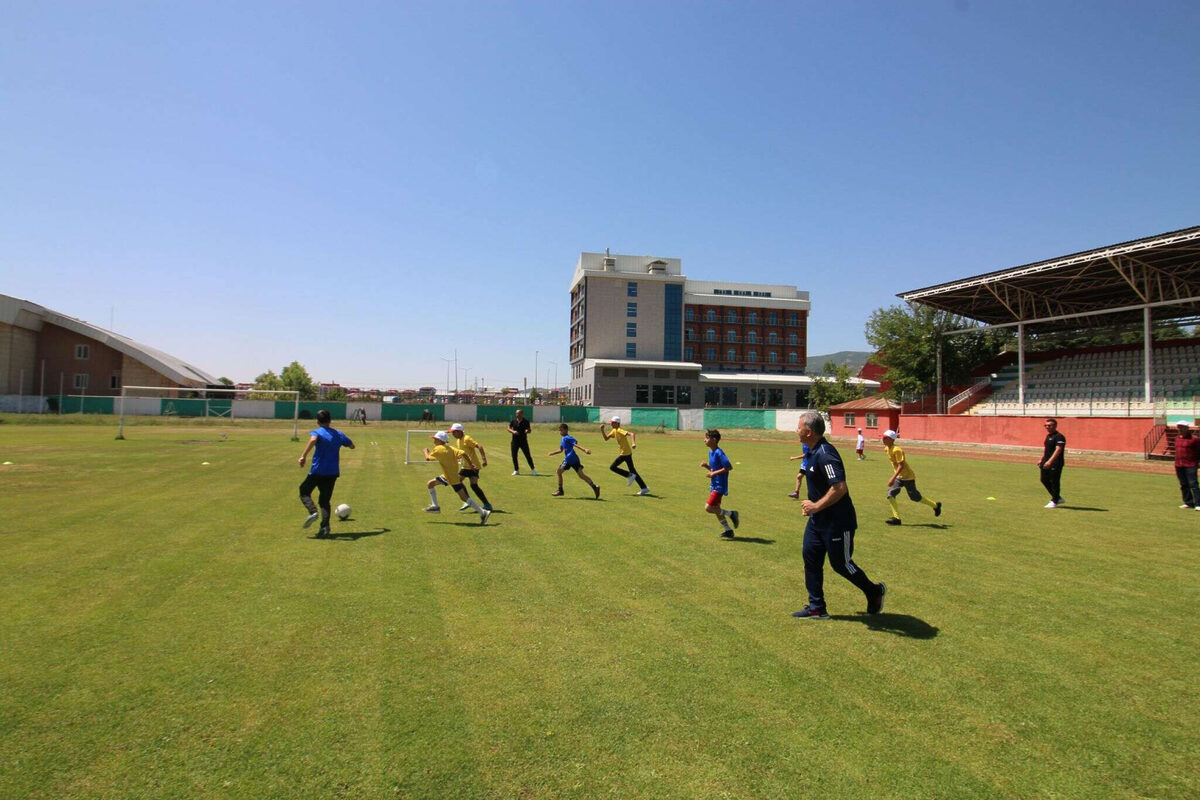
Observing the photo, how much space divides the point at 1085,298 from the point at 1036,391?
7599 mm

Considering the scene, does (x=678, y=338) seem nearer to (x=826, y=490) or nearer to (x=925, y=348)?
(x=925, y=348)

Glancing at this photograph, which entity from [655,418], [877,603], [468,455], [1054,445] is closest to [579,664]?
[877,603]

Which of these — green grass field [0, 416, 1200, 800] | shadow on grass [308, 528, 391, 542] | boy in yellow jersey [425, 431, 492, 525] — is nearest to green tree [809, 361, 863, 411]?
green grass field [0, 416, 1200, 800]

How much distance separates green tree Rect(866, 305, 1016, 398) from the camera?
53688 mm

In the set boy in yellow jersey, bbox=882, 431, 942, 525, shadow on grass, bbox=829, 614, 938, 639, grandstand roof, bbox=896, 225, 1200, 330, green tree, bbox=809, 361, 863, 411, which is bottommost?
shadow on grass, bbox=829, 614, 938, 639

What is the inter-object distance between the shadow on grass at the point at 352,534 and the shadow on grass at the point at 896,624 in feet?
24.1

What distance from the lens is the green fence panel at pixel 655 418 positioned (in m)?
65.3

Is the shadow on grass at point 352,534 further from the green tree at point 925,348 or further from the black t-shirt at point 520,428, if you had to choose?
the green tree at point 925,348

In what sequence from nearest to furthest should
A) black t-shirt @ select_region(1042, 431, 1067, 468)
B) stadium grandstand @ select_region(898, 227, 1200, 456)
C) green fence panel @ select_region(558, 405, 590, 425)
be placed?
black t-shirt @ select_region(1042, 431, 1067, 468), stadium grandstand @ select_region(898, 227, 1200, 456), green fence panel @ select_region(558, 405, 590, 425)

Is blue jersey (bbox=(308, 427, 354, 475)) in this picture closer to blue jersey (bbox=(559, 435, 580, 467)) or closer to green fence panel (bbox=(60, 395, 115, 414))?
blue jersey (bbox=(559, 435, 580, 467))

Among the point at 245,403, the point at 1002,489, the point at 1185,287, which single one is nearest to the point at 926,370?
the point at 1185,287

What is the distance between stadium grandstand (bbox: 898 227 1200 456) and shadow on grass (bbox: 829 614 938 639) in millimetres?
34433

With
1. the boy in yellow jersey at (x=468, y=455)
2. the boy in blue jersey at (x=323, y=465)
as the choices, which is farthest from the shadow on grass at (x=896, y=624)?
the boy in blue jersey at (x=323, y=465)

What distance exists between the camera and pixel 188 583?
759cm
